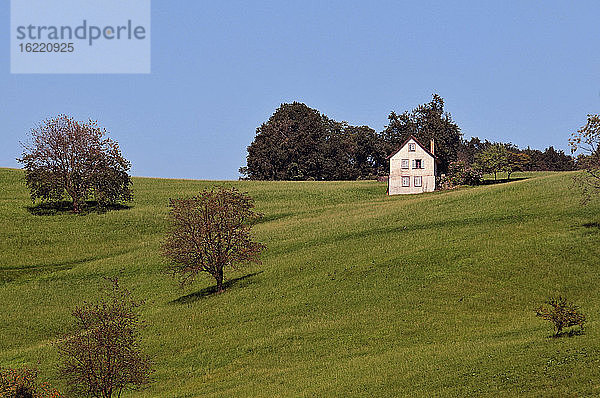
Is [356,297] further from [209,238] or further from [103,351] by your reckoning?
[103,351]

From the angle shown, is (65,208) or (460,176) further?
(460,176)

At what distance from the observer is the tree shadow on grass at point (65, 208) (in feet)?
325

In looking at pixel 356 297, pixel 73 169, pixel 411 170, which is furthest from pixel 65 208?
pixel 356 297

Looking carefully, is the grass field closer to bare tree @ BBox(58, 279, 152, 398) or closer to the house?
bare tree @ BBox(58, 279, 152, 398)

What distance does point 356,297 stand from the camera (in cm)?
5456

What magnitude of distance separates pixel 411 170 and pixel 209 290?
6544 cm

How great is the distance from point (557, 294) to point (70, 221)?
66002 mm

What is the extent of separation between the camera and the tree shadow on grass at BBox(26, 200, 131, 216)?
325 ft

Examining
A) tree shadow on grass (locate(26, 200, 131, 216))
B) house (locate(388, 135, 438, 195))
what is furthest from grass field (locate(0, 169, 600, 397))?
house (locate(388, 135, 438, 195))

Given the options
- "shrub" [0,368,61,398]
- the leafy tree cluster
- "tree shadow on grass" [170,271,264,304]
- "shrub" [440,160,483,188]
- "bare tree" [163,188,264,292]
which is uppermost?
the leafy tree cluster

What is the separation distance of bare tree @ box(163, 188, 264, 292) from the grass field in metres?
2.59

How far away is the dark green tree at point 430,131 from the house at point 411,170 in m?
18.8

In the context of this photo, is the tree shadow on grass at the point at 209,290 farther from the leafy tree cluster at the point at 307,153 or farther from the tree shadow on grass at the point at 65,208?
the leafy tree cluster at the point at 307,153

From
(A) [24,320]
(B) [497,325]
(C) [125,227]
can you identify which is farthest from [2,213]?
(B) [497,325]
